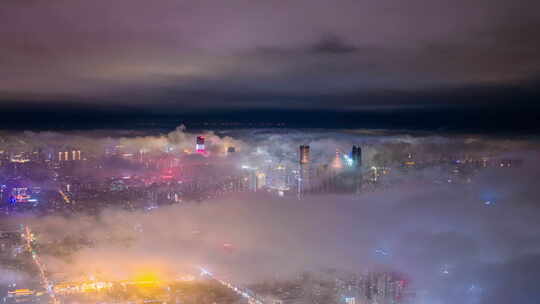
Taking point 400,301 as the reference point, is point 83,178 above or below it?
above

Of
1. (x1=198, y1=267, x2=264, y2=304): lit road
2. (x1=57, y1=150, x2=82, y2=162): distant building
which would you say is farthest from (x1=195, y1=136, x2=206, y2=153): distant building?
(x1=198, y1=267, x2=264, y2=304): lit road

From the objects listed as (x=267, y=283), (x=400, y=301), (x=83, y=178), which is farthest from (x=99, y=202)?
(x=400, y=301)

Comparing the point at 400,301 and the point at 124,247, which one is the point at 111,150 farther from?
the point at 400,301

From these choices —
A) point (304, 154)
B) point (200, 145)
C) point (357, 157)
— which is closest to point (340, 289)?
point (304, 154)

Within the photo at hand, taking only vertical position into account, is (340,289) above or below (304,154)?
below

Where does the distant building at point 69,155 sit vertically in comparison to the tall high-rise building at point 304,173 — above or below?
above

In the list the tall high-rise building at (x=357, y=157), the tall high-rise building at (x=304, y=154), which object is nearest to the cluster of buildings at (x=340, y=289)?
the tall high-rise building at (x=304, y=154)

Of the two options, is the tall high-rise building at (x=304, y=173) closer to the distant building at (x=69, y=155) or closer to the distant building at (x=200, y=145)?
the distant building at (x=200, y=145)

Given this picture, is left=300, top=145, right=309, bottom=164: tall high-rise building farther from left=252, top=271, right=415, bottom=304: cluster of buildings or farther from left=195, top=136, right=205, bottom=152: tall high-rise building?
left=252, top=271, right=415, bottom=304: cluster of buildings

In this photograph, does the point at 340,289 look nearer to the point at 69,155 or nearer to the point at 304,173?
the point at 304,173

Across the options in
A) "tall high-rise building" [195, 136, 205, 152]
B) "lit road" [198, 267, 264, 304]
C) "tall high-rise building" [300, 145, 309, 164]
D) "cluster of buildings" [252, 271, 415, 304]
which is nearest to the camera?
"cluster of buildings" [252, 271, 415, 304]

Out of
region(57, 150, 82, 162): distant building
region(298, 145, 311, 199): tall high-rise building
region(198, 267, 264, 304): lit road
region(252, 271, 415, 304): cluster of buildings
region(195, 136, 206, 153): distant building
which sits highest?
region(195, 136, 206, 153): distant building
